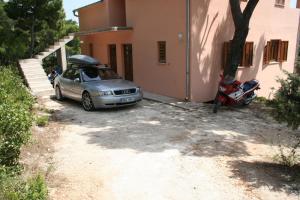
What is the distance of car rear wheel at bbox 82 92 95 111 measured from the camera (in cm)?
1127

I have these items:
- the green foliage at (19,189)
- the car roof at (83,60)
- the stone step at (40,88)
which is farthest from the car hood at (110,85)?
the green foliage at (19,189)

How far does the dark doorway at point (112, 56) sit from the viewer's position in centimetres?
1817

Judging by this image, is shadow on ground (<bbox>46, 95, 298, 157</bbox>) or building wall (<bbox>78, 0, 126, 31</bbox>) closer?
shadow on ground (<bbox>46, 95, 298, 157</bbox>)

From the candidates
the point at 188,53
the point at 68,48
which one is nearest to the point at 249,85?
the point at 188,53

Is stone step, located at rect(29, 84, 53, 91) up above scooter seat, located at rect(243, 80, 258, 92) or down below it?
below

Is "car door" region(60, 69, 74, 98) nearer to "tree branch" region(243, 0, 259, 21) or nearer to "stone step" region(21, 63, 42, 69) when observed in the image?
"stone step" region(21, 63, 42, 69)

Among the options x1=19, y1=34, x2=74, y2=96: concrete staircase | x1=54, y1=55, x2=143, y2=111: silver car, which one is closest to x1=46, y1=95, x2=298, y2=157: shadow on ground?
x1=54, y1=55, x2=143, y2=111: silver car

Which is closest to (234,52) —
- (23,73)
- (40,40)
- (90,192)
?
(90,192)

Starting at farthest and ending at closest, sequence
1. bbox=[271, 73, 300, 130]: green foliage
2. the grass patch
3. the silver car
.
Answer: the silver car
bbox=[271, 73, 300, 130]: green foliage
the grass patch

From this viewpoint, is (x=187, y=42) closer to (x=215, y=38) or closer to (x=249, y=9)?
(x=215, y=38)

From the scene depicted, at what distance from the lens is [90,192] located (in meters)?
5.25

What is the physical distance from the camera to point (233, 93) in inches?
451

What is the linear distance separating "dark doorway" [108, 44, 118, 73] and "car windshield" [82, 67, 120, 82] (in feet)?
19.0

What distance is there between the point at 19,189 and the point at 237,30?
9.64 m
